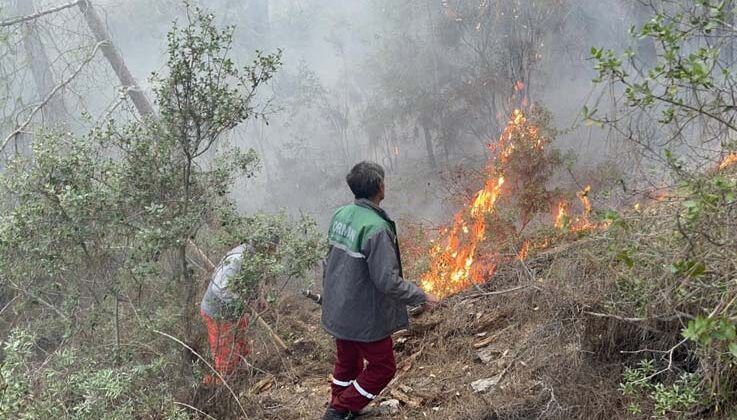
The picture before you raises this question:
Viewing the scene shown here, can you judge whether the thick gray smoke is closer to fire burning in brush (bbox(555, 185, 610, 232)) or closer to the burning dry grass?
fire burning in brush (bbox(555, 185, 610, 232))

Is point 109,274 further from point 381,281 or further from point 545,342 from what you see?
point 545,342

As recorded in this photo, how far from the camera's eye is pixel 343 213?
366 centimetres

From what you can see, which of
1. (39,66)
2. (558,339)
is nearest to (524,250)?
(558,339)

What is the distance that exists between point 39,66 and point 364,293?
11182mm

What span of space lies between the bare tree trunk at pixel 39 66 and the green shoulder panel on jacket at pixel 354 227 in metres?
8.48

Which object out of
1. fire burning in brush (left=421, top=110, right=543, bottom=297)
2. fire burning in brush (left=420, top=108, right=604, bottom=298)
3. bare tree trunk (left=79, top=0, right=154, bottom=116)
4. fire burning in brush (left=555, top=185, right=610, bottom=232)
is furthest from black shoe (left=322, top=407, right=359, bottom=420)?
bare tree trunk (left=79, top=0, right=154, bottom=116)

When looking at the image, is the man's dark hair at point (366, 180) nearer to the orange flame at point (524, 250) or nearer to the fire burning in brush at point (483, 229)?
the fire burning in brush at point (483, 229)

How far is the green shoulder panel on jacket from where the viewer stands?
3445 millimetres

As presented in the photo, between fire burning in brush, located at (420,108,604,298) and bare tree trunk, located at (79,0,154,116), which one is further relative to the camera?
bare tree trunk, located at (79,0,154,116)

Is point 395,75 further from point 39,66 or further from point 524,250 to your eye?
point 524,250

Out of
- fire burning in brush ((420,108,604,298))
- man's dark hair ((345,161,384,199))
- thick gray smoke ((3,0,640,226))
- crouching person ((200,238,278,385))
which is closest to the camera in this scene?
crouching person ((200,238,278,385))

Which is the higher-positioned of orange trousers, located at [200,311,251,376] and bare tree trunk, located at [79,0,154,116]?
bare tree trunk, located at [79,0,154,116]

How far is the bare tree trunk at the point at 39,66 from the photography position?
9.98 meters

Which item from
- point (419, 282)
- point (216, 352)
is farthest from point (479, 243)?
point (216, 352)
